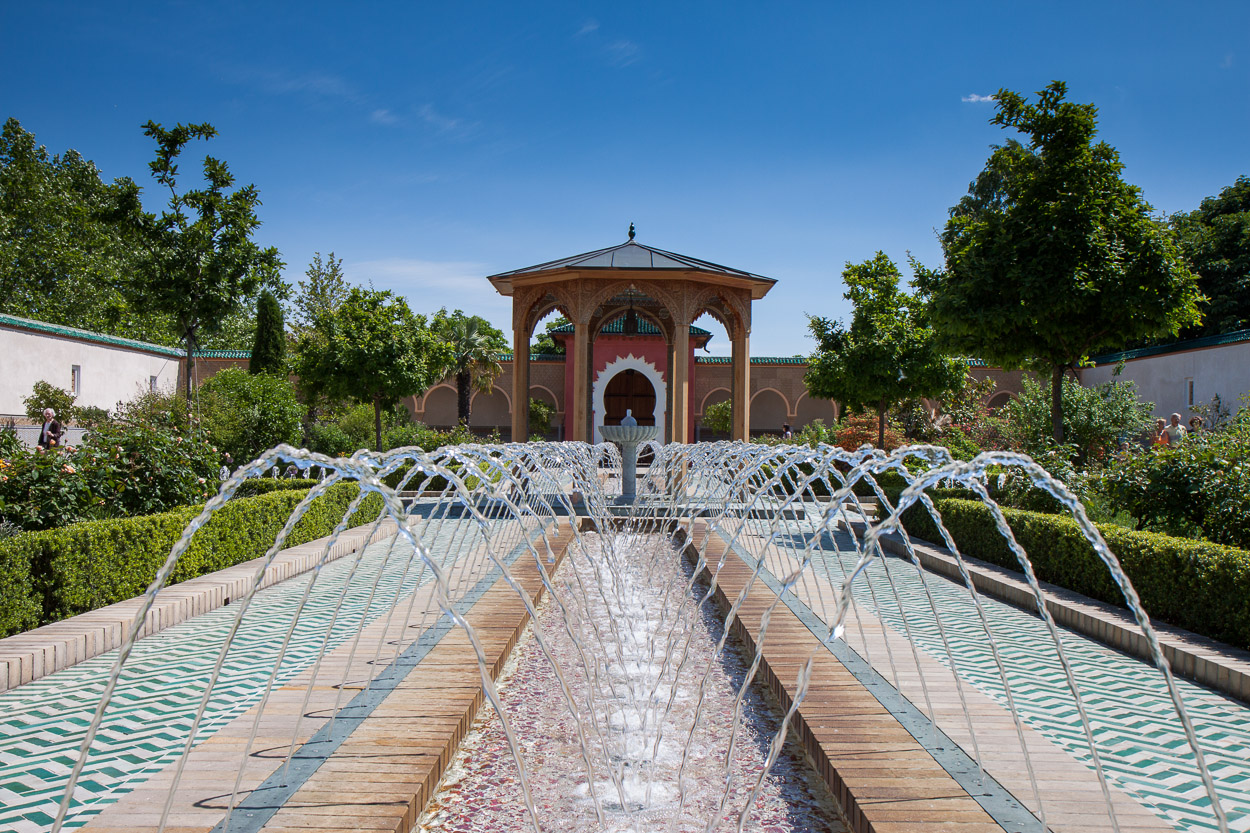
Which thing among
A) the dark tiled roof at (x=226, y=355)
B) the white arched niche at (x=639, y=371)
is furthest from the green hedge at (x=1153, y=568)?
the dark tiled roof at (x=226, y=355)

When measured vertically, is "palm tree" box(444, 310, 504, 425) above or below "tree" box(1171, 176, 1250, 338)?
below

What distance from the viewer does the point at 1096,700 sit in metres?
3.26

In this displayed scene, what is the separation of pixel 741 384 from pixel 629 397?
894 cm

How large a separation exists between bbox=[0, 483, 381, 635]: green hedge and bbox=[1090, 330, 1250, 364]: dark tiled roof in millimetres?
17289

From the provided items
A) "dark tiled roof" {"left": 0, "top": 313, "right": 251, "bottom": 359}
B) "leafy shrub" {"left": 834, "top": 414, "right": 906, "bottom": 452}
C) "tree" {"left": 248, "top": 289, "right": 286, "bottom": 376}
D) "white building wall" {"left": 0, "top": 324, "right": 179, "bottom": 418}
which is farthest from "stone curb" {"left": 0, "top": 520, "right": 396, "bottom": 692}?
"tree" {"left": 248, "top": 289, "right": 286, "bottom": 376}

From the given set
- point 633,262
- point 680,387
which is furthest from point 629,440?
point 633,262

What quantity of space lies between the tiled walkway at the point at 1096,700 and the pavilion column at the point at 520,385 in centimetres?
897

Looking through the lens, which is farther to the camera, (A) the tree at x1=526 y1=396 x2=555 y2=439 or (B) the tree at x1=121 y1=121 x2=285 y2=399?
(A) the tree at x1=526 y1=396 x2=555 y2=439

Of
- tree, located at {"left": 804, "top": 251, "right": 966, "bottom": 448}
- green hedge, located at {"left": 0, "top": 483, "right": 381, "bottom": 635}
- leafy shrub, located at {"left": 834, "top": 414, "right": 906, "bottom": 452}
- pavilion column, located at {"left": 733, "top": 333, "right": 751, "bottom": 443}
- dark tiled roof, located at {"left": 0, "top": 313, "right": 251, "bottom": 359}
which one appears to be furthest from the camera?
dark tiled roof, located at {"left": 0, "top": 313, "right": 251, "bottom": 359}

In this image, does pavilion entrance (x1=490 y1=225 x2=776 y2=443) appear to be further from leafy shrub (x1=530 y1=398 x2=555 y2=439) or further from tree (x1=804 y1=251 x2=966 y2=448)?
leafy shrub (x1=530 y1=398 x2=555 y2=439)

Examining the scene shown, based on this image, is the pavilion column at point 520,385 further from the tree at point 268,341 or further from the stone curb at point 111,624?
the tree at point 268,341

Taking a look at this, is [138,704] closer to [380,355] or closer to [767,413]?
[380,355]

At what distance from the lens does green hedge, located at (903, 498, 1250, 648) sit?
373cm

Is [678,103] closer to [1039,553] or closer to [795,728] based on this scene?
[1039,553]
